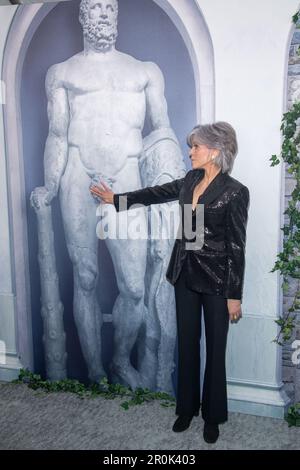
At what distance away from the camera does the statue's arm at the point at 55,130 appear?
10.3ft

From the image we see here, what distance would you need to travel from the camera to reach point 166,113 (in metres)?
3.00

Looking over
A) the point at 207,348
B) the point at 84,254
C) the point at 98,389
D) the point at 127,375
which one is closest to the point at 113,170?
the point at 84,254

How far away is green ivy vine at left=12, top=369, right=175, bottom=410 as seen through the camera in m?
3.19

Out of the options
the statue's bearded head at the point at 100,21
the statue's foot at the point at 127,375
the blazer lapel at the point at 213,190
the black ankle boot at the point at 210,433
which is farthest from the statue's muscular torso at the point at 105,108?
the black ankle boot at the point at 210,433

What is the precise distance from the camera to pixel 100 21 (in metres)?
2.97

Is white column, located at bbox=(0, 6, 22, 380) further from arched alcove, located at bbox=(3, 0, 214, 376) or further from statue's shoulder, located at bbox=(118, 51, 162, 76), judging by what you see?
statue's shoulder, located at bbox=(118, 51, 162, 76)

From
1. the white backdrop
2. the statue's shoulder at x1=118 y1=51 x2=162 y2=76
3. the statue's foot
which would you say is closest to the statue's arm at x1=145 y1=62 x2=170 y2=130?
the statue's shoulder at x1=118 y1=51 x2=162 y2=76

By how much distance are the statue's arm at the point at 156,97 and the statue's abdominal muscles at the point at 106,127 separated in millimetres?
55

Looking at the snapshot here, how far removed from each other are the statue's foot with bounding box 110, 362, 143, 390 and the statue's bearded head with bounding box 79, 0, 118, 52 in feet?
6.86

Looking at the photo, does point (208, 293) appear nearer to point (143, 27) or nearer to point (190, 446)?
point (190, 446)

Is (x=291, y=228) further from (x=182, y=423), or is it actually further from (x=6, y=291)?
(x=6, y=291)

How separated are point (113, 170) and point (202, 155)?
684 mm

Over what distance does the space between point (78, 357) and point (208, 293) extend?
1.26 metres

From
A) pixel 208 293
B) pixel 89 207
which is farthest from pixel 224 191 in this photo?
pixel 89 207
